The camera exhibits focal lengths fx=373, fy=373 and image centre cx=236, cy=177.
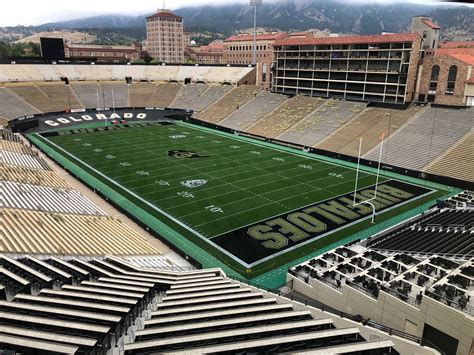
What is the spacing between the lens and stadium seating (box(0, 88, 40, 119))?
5372 centimetres

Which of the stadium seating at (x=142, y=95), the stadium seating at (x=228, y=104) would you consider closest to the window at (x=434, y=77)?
the stadium seating at (x=228, y=104)

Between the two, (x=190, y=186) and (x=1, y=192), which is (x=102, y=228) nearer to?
(x=1, y=192)

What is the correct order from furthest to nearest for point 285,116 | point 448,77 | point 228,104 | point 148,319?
1. point 228,104
2. point 285,116
3. point 448,77
4. point 148,319

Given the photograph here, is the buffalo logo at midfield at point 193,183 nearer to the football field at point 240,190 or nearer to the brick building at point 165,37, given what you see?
the football field at point 240,190

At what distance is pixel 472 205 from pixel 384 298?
53.9ft

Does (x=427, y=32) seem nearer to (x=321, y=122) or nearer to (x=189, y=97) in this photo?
(x=321, y=122)

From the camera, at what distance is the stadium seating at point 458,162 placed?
32875 mm

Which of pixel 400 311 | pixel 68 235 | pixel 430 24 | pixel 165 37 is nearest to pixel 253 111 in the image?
pixel 430 24

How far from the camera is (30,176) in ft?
94.6

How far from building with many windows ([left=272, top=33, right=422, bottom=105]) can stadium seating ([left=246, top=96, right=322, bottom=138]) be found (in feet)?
9.50

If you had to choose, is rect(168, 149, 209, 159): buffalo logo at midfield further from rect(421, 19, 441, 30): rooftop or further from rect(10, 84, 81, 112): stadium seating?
rect(421, 19, 441, 30): rooftop

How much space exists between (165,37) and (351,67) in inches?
5473

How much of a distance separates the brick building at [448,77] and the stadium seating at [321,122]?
332 inches

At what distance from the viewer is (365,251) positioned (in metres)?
17.7
